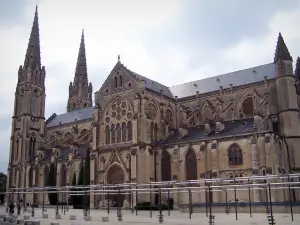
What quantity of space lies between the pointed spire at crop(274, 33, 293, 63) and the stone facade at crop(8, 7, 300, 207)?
0.13 meters

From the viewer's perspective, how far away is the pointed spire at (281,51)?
50188mm

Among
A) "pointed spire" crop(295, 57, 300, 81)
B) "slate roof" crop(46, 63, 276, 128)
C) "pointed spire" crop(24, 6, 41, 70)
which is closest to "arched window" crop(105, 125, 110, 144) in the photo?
"slate roof" crop(46, 63, 276, 128)

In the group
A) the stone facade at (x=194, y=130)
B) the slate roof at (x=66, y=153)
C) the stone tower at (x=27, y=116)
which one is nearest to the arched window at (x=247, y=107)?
the stone facade at (x=194, y=130)

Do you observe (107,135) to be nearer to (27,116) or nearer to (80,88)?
(27,116)

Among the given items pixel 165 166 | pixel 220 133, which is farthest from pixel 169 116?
pixel 220 133

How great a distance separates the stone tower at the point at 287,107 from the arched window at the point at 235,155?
6132 millimetres

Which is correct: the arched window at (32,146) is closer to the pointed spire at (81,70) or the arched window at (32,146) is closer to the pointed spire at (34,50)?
the pointed spire at (34,50)

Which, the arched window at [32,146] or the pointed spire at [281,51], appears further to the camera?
the arched window at [32,146]

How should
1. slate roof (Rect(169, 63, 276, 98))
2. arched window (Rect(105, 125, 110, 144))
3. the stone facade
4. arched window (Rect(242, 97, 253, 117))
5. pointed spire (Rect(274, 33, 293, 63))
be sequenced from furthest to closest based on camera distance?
arched window (Rect(105, 125, 110, 144)) → slate roof (Rect(169, 63, 276, 98)) → arched window (Rect(242, 97, 253, 117)) → pointed spire (Rect(274, 33, 293, 63)) → the stone facade

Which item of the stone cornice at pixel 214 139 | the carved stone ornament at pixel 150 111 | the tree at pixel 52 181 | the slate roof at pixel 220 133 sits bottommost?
the tree at pixel 52 181

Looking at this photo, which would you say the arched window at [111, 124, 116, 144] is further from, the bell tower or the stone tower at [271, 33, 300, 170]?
the bell tower

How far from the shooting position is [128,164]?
53062 millimetres

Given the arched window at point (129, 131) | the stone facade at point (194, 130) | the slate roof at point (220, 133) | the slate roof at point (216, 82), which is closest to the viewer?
the stone facade at point (194, 130)

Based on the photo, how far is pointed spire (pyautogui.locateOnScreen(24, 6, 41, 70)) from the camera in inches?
3361
